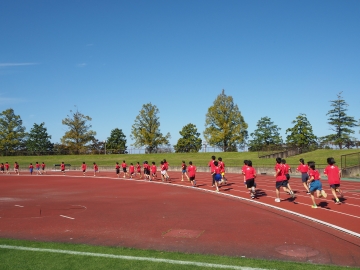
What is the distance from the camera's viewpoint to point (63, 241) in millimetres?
8508

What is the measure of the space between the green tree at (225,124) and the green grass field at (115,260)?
175 ft

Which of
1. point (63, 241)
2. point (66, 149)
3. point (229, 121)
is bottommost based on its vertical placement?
point (63, 241)

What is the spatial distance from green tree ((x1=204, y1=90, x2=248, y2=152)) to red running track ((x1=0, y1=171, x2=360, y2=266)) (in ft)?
147

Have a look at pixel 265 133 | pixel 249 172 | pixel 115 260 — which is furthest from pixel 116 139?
pixel 115 260

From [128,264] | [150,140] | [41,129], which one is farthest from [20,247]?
[41,129]

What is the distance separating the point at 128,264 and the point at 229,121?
183ft

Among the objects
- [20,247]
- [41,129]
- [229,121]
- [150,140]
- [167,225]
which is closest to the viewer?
[20,247]

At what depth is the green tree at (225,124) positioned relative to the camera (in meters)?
60.6

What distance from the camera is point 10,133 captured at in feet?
245

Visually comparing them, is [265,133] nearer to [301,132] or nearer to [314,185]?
[301,132]

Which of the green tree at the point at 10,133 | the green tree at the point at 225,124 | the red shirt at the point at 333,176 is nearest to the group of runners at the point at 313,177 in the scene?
the red shirt at the point at 333,176

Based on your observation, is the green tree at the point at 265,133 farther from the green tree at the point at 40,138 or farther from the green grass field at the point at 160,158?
the green tree at the point at 40,138

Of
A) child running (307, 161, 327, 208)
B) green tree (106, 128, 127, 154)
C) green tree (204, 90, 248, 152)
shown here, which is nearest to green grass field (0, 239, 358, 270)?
child running (307, 161, 327, 208)

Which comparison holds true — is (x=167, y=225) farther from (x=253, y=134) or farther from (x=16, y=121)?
(x=16, y=121)
